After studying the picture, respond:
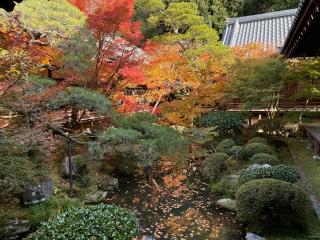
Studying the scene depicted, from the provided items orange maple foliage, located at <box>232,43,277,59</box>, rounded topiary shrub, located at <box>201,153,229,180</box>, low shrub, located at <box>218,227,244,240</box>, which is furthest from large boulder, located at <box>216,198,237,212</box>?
orange maple foliage, located at <box>232,43,277,59</box>

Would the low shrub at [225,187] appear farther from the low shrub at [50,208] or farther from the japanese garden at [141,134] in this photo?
the low shrub at [50,208]

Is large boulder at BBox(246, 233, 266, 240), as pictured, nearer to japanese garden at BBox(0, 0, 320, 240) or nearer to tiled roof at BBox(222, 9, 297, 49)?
japanese garden at BBox(0, 0, 320, 240)

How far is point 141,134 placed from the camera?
11164mm

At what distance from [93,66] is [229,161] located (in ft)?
19.9

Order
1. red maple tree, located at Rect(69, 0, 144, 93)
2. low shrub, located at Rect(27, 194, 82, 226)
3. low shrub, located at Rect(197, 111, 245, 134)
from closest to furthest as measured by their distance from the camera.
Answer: low shrub, located at Rect(27, 194, 82, 226), red maple tree, located at Rect(69, 0, 144, 93), low shrub, located at Rect(197, 111, 245, 134)

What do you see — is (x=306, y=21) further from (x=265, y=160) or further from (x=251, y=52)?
(x=251, y=52)

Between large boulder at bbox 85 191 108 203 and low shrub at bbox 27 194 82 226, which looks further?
large boulder at bbox 85 191 108 203

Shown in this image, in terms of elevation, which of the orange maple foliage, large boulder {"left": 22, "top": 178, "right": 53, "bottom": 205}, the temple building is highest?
the orange maple foliage

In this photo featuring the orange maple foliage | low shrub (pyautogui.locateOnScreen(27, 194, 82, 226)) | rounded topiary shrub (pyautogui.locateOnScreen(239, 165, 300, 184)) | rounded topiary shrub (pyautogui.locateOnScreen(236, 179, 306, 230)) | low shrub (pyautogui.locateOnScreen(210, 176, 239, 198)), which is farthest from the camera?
the orange maple foliage

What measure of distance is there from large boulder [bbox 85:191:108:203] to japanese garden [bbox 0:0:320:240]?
46mm

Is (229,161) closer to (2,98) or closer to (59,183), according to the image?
(59,183)

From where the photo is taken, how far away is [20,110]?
939 centimetres

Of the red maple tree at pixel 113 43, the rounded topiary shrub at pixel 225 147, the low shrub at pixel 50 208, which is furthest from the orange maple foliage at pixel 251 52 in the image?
the low shrub at pixel 50 208

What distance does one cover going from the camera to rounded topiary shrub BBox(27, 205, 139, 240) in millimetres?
6785
